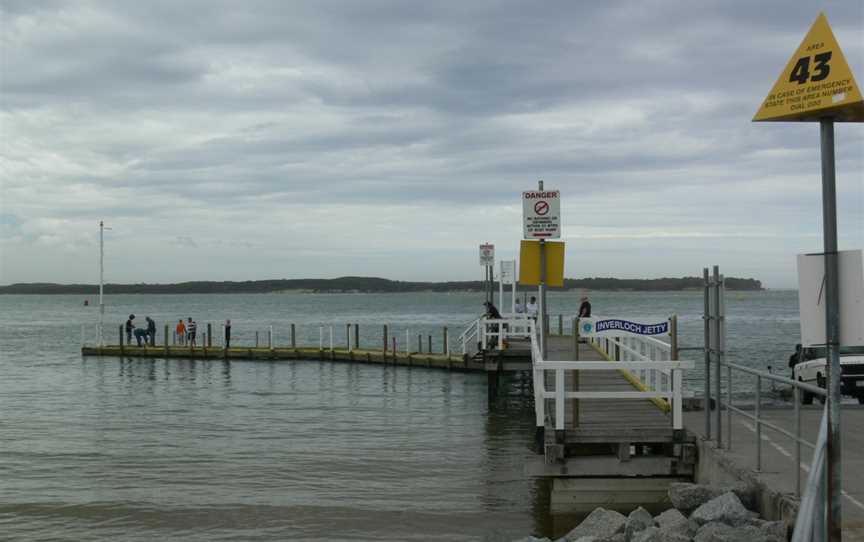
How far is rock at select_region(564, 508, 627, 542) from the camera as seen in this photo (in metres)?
8.52

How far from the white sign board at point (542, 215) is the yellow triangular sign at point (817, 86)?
16.6ft

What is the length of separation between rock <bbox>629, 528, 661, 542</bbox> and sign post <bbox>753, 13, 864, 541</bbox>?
1.96 meters

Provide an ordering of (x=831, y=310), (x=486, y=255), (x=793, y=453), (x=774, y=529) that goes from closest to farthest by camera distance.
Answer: (x=831, y=310) < (x=774, y=529) < (x=793, y=453) < (x=486, y=255)

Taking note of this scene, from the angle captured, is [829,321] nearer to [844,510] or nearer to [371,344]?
[844,510]

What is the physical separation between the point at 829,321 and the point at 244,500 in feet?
30.6

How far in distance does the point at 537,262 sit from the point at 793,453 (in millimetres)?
3650

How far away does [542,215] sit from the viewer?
11078 mm

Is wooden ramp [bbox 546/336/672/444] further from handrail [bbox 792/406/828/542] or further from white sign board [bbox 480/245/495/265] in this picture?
white sign board [bbox 480/245/495/265]

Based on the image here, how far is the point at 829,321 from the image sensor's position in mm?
5641

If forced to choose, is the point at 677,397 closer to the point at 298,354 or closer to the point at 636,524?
the point at 636,524

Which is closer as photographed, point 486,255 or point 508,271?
point 486,255

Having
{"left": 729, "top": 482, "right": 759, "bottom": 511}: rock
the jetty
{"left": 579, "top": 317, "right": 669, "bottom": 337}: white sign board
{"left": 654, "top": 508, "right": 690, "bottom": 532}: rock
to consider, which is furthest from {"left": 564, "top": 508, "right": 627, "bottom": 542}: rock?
{"left": 579, "top": 317, "right": 669, "bottom": 337}: white sign board

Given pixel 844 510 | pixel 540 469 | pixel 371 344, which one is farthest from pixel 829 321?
pixel 371 344

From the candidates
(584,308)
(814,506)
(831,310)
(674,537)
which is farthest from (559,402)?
(584,308)
